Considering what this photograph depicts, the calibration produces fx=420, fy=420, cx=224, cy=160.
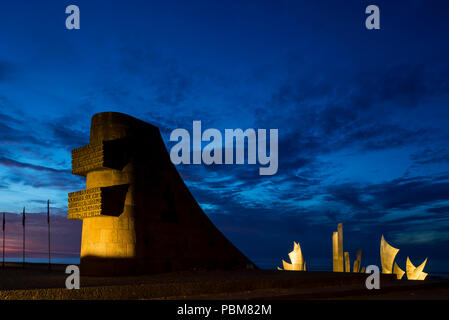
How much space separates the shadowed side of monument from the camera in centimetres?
1355

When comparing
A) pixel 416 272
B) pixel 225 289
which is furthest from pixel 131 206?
pixel 416 272

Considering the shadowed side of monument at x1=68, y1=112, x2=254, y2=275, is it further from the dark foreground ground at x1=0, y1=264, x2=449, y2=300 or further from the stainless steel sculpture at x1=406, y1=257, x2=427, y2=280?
the stainless steel sculpture at x1=406, y1=257, x2=427, y2=280

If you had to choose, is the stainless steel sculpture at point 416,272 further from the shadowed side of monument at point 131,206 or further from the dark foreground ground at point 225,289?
the shadowed side of monument at point 131,206

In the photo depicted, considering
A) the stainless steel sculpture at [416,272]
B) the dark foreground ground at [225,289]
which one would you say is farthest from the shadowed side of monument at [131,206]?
the stainless steel sculpture at [416,272]

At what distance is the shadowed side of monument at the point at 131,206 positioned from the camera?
13555 millimetres

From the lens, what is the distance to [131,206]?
1395 cm

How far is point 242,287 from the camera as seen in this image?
10914 millimetres

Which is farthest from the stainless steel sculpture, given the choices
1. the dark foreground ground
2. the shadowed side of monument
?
the shadowed side of monument

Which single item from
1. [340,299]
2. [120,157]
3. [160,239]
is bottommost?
[340,299]

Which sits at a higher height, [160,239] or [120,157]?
[120,157]
